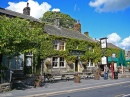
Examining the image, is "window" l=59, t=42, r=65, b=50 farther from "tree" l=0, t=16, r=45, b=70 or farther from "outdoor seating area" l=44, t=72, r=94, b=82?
"tree" l=0, t=16, r=45, b=70

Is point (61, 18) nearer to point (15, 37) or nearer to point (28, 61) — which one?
point (28, 61)

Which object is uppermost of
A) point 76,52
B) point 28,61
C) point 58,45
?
point 58,45

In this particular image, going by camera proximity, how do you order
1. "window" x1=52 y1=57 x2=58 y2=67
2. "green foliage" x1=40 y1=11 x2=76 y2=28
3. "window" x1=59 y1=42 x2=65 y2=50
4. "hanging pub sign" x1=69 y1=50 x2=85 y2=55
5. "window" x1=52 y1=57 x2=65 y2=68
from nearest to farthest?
1. "window" x1=52 y1=57 x2=58 y2=67
2. "window" x1=52 y1=57 x2=65 y2=68
3. "window" x1=59 y1=42 x2=65 y2=50
4. "hanging pub sign" x1=69 y1=50 x2=85 y2=55
5. "green foliage" x1=40 y1=11 x2=76 y2=28

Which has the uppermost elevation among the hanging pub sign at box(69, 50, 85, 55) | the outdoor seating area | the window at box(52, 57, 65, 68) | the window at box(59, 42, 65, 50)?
the window at box(59, 42, 65, 50)

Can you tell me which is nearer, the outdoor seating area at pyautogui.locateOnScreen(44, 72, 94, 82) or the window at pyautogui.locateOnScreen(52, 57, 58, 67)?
the outdoor seating area at pyautogui.locateOnScreen(44, 72, 94, 82)

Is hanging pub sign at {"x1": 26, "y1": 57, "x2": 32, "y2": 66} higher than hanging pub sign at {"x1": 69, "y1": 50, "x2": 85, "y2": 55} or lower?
lower

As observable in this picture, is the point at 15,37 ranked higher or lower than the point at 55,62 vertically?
higher

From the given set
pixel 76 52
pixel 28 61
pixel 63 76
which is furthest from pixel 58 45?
pixel 63 76

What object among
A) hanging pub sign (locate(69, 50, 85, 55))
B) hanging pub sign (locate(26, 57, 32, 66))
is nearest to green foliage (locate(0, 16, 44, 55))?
hanging pub sign (locate(26, 57, 32, 66))

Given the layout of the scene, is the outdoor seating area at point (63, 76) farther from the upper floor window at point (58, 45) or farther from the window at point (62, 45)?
the window at point (62, 45)

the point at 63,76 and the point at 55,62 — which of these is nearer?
the point at 63,76

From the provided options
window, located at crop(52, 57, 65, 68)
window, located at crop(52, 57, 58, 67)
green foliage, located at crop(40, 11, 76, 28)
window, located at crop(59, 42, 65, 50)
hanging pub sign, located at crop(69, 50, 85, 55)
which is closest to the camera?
window, located at crop(52, 57, 58, 67)

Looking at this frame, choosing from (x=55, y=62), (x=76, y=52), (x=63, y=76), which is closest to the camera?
(x=63, y=76)

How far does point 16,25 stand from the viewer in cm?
1517
